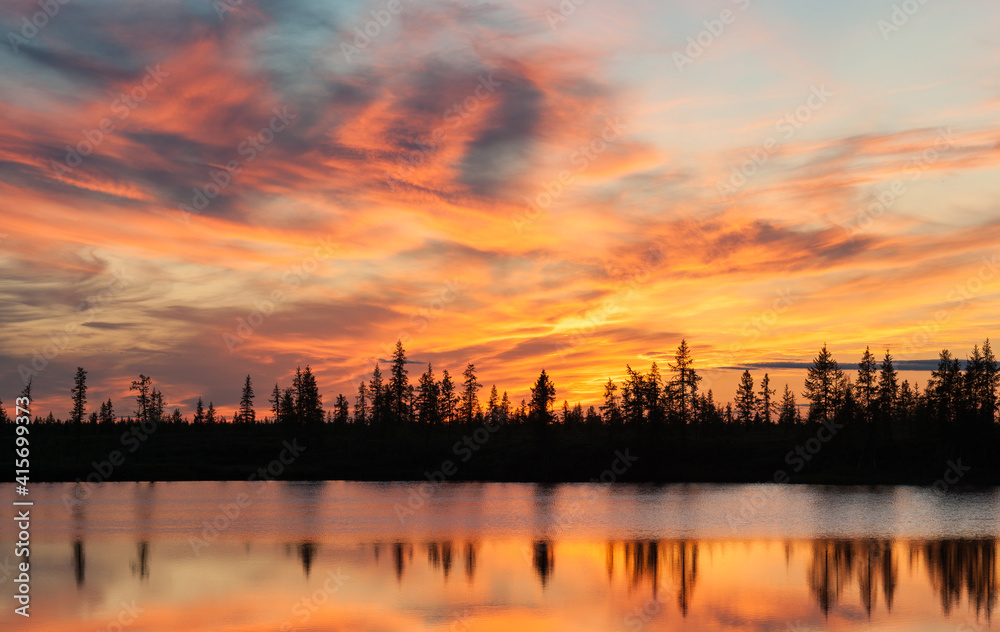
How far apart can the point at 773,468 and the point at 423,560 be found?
94703 millimetres

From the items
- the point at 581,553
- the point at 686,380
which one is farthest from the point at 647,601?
the point at 686,380

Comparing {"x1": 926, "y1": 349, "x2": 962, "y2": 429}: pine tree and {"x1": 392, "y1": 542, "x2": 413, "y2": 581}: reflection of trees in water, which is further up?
{"x1": 926, "y1": 349, "x2": 962, "y2": 429}: pine tree

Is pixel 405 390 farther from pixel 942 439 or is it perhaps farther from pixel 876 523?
pixel 876 523

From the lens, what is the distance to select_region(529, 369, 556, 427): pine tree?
461ft

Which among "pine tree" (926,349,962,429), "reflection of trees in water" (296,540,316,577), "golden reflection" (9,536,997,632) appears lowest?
"reflection of trees in water" (296,540,316,577)

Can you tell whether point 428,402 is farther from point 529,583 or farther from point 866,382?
point 529,583

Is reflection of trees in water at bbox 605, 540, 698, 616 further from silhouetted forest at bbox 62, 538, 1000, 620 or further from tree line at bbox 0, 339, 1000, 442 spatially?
tree line at bbox 0, 339, 1000, 442

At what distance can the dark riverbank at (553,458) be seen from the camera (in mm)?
123775

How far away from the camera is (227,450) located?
556 feet

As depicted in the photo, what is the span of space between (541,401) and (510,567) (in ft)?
335

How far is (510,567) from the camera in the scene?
42.7 metres

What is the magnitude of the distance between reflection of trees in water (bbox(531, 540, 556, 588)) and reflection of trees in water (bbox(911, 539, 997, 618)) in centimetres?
1791

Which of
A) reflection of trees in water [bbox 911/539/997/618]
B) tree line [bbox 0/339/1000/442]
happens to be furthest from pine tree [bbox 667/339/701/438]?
reflection of trees in water [bbox 911/539/997/618]

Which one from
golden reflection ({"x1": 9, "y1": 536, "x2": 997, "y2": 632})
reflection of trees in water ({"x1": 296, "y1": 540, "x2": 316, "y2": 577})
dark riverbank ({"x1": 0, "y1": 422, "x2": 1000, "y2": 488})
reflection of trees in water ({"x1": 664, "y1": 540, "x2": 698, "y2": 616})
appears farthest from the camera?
dark riverbank ({"x1": 0, "y1": 422, "x2": 1000, "y2": 488})
